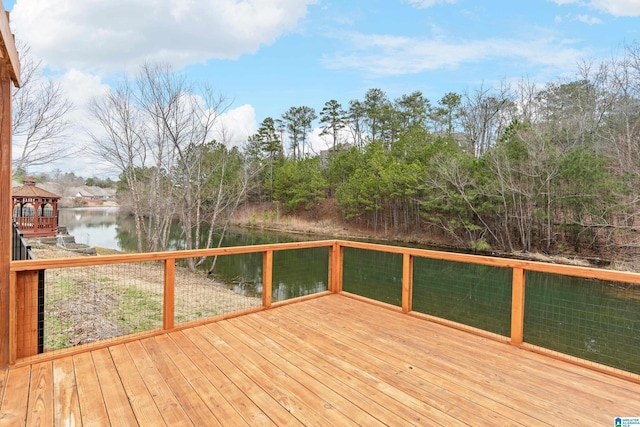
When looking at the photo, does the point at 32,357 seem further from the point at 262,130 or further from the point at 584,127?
the point at 262,130

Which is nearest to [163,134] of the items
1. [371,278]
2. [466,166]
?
[371,278]

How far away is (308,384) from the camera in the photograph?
2.04 m

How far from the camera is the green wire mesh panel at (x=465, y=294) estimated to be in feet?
21.3

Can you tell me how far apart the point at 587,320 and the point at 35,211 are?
1903cm

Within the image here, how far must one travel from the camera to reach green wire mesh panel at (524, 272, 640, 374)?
5332 millimetres

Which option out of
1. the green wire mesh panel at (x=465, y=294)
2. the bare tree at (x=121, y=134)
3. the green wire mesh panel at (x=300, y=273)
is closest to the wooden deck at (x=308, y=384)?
the green wire mesh panel at (x=465, y=294)

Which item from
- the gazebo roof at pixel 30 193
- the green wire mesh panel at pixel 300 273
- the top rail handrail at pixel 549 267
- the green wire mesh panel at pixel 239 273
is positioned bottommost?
the green wire mesh panel at pixel 239 273

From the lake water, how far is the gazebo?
922cm

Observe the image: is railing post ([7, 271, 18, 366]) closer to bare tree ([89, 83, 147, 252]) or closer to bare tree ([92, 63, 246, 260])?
bare tree ([92, 63, 246, 260])

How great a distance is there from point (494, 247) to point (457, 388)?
1555 cm

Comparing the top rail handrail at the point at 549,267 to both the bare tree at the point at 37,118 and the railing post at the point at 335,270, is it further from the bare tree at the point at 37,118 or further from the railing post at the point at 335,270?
the bare tree at the point at 37,118

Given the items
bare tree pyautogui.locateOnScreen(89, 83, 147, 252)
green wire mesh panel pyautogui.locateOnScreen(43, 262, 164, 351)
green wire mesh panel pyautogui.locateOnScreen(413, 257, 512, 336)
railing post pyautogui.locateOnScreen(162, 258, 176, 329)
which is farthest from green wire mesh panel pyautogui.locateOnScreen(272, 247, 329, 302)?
bare tree pyautogui.locateOnScreen(89, 83, 147, 252)

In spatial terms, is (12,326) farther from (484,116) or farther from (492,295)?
(484,116)

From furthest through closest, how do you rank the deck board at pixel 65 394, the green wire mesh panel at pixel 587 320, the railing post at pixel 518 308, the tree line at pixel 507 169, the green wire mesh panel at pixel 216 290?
the tree line at pixel 507 169
the green wire mesh panel at pixel 216 290
the green wire mesh panel at pixel 587 320
the railing post at pixel 518 308
the deck board at pixel 65 394
